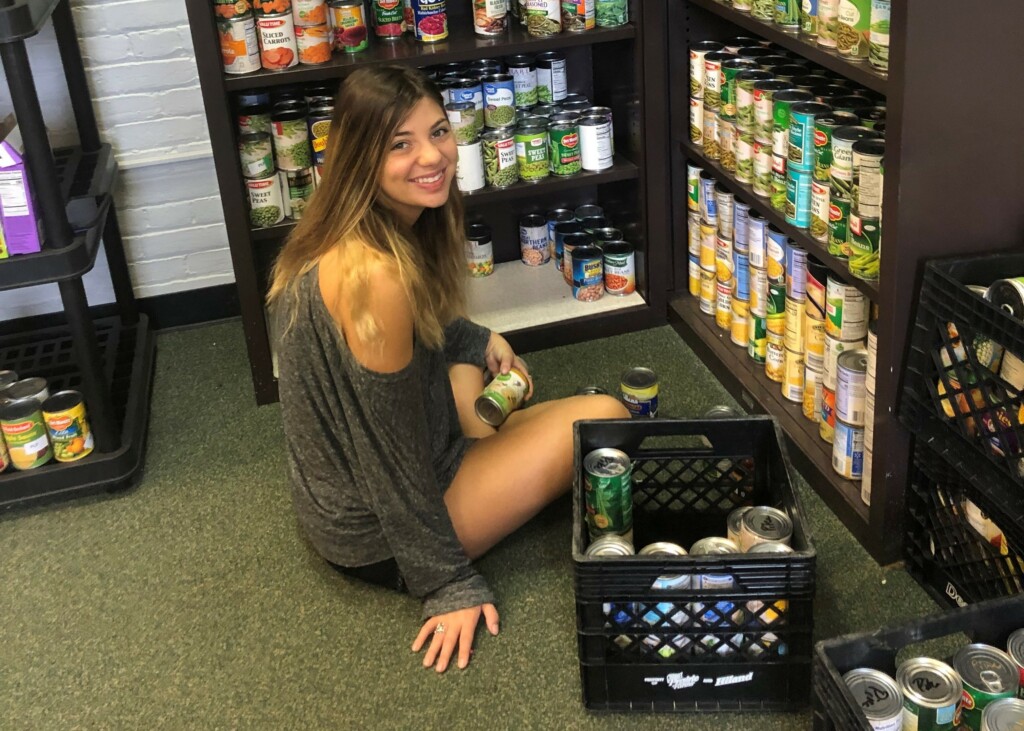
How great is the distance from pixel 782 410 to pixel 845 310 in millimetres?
365

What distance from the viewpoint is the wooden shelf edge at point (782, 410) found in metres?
2.05

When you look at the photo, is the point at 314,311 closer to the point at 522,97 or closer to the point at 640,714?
the point at 640,714

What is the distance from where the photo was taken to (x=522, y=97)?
279 cm

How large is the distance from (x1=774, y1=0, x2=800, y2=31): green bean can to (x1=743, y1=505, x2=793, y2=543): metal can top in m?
0.90

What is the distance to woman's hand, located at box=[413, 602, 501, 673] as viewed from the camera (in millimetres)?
1856

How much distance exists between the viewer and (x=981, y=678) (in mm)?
1386

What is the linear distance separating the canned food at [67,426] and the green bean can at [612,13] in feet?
4.62

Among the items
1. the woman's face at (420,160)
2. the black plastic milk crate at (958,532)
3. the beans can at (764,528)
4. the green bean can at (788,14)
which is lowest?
the black plastic milk crate at (958,532)

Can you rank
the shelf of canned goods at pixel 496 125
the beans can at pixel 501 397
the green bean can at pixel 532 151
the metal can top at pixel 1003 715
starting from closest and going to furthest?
the metal can top at pixel 1003 715 < the beans can at pixel 501 397 < the shelf of canned goods at pixel 496 125 < the green bean can at pixel 532 151

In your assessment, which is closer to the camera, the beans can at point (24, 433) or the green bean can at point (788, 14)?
the green bean can at point (788, 14)

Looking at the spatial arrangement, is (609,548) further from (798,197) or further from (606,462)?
(798,197)

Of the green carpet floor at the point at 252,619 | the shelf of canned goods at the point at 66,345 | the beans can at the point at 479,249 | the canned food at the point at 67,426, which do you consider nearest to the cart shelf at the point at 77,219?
the shelf of canned goods at the point at 66,345

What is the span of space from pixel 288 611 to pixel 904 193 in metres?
1.24

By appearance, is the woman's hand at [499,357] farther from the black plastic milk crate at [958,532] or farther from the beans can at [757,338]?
the black plastic milk crate at [958,532]
